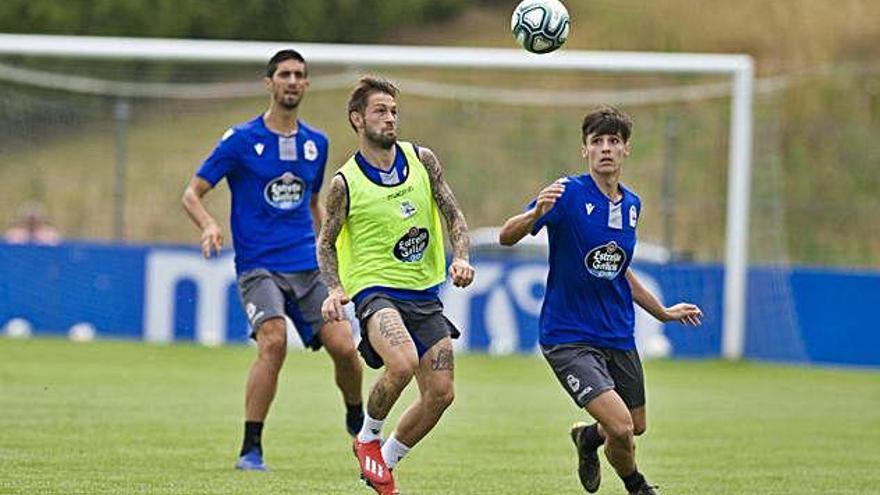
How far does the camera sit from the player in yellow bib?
999 cm

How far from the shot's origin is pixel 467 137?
2514cm

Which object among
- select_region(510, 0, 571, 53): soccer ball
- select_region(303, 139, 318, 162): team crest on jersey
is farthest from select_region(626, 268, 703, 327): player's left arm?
select_region(303, 139, 318, 162): team crest on jersey

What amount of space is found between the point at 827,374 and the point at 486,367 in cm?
378

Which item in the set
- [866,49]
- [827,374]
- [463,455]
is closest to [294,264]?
[463,455]

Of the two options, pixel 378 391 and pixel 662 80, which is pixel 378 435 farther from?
pixel 662 80

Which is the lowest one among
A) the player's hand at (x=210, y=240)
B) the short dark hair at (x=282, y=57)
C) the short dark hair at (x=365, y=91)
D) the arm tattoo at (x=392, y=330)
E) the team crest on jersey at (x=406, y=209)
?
the arm tattoo at (x=392, y=330)

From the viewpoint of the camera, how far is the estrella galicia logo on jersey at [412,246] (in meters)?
10.2

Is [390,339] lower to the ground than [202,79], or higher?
lower

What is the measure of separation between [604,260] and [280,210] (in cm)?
297

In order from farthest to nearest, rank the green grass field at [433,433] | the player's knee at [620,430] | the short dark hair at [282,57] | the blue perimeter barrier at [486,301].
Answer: the blue perimeter barrier at [486,301], the short dark hair at [282,57], the green grass field at [433,433], the player's knee at [620,430]

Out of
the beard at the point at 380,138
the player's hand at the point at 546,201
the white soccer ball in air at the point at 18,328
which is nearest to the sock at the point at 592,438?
the player's hand at the point at 546,201

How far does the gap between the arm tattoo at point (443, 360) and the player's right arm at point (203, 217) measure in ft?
6.74

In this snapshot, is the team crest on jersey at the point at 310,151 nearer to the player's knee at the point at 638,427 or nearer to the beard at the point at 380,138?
the beard at the point at 380,138

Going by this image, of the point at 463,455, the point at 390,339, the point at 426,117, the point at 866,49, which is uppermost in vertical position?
the point at 866,49
